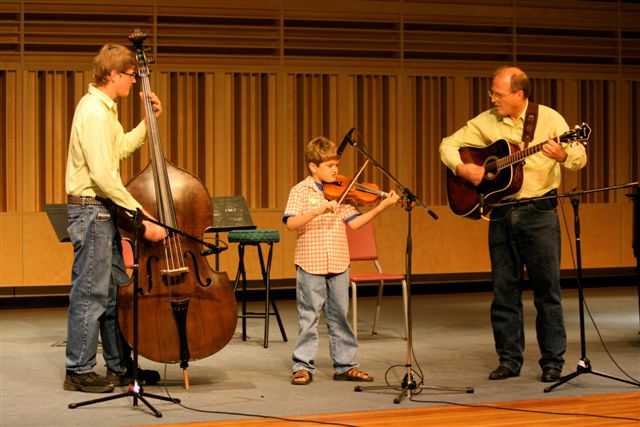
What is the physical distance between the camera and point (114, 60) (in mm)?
4656

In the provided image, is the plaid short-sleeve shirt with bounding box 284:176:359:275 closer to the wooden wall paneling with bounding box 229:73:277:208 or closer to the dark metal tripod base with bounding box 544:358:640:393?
the dark metal tripod base with bounding box 544:358:640:393

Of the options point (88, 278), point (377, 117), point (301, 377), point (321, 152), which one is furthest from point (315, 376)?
point (377, 117)

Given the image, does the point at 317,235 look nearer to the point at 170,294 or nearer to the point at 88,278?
the point at 170,294

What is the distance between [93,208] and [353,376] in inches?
60.8

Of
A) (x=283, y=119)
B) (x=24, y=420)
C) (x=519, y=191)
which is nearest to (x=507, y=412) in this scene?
(x=519, y=191)

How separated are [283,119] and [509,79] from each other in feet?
14.8

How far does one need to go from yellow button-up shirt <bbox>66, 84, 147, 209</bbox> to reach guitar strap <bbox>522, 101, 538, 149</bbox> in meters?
1.94

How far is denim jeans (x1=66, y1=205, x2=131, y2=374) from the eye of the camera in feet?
15.1

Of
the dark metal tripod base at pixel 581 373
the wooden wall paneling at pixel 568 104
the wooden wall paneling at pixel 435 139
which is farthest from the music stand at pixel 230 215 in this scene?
the wooden wall paneling at pixel 568 104

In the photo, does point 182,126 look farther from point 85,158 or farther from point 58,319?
point 85,158

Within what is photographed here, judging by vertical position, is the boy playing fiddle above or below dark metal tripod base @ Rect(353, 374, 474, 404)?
above

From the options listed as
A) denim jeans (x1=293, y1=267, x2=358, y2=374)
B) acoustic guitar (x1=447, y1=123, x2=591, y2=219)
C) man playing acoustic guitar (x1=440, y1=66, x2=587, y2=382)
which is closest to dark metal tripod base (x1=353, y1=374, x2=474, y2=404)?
denim jeans (x1=293, y1=267, x2=358, y2=374)

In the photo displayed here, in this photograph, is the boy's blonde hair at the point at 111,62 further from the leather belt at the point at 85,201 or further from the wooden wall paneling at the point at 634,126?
the wooden wall paneling at the point at 634,126

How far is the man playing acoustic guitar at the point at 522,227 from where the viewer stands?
4941mm
